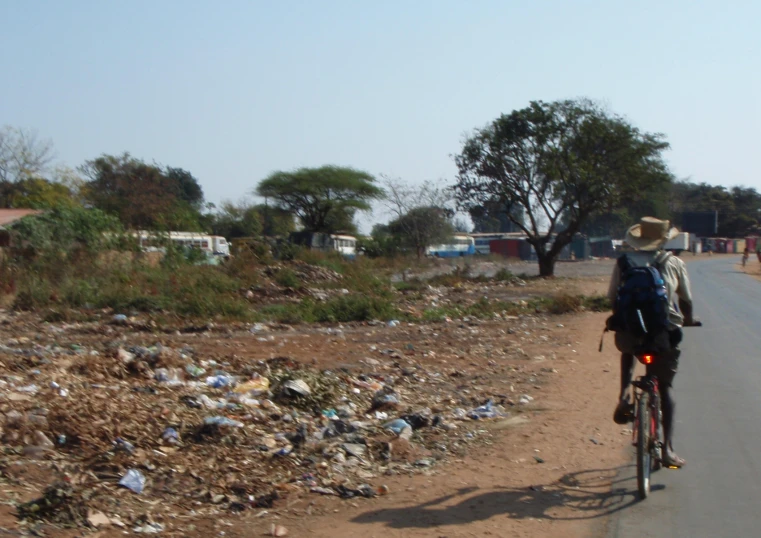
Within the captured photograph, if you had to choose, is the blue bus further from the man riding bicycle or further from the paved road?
the man riding bicycle

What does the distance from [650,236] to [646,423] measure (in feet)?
4.12

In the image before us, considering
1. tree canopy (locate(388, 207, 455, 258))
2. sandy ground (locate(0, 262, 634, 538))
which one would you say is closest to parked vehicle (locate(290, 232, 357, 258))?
tree canopy (locate(388, 207, 455, 258))

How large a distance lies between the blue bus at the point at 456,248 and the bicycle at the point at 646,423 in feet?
195

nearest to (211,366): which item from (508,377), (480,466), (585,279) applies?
(508,377)

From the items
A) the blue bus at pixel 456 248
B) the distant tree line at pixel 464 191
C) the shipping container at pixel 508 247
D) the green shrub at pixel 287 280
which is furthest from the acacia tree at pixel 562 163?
the shipping container at pixel 508 247

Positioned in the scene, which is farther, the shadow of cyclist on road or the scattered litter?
the scattered litter

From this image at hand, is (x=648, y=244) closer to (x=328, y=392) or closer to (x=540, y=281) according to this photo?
(x=328, y=392)

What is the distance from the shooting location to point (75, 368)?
315 inches

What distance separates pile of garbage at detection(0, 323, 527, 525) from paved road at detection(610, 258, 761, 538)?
1.62m

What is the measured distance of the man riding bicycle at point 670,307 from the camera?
5.27 m

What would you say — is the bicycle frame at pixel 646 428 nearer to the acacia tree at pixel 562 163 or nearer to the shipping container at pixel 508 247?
the acacia tree at pixel 562 163

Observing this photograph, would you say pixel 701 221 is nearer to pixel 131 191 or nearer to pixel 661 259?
pixel 131 191

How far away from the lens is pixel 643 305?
16.5 feet

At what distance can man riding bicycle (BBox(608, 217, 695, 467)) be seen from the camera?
5.27 m
